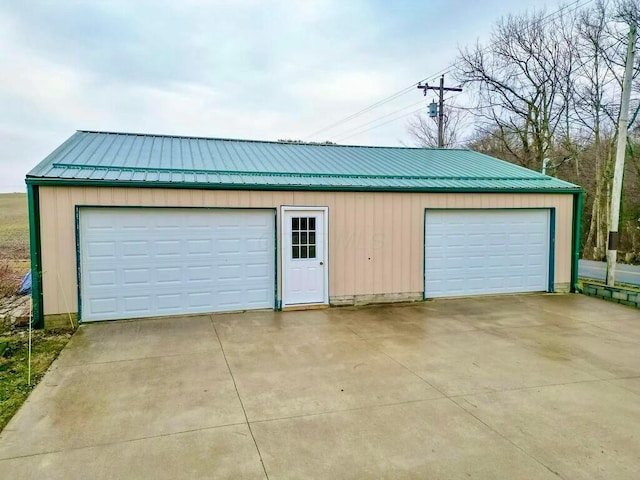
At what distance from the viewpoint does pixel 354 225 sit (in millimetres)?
8695

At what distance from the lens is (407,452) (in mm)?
3229

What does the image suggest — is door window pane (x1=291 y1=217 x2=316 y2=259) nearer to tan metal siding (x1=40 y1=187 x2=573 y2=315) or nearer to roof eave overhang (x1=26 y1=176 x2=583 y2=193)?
tan metal siding (x1=40 y1=187 x2=573 y2=315)

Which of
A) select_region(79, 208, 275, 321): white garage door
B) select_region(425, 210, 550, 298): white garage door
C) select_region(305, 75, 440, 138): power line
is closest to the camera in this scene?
select_region(79, 208, 275, 321): white garage door

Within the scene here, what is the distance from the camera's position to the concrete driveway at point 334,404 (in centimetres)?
309

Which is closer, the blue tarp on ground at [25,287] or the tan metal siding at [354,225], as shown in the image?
the tan metal siding at [354,225]

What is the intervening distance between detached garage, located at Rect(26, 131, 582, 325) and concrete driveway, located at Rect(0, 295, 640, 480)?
105 cm

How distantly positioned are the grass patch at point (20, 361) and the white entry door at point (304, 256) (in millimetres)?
3867

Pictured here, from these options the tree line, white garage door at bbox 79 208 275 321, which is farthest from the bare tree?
white garage door at bbox 79 208 275 321

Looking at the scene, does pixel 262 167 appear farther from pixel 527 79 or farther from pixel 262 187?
pixel 527 79

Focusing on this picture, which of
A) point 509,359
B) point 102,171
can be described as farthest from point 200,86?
point 509,359

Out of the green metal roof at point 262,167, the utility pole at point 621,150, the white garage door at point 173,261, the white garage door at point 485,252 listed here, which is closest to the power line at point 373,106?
the green metal roof at point 262,167

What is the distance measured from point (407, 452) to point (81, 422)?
2.85 metres

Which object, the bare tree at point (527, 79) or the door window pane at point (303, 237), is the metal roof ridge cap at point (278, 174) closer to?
the door window pane at point (303, 237)

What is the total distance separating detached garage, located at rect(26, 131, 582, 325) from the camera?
23.5 feet
